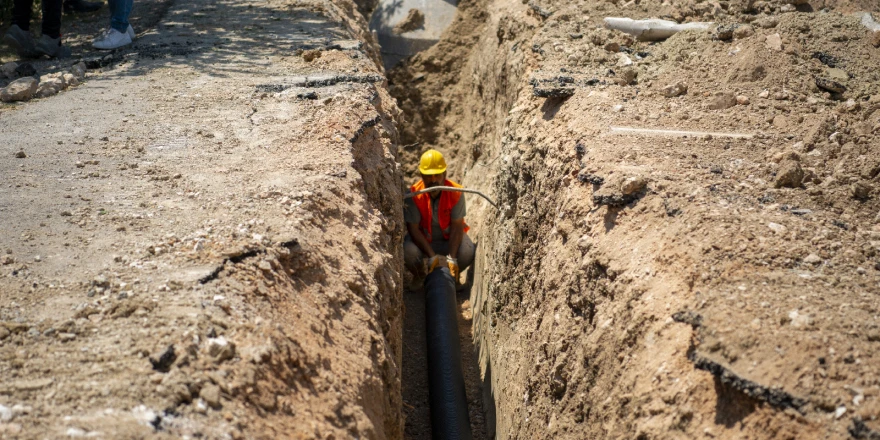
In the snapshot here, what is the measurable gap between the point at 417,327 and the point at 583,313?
2.70 m

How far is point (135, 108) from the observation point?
16.7ft

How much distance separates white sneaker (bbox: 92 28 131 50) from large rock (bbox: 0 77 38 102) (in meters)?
1.52

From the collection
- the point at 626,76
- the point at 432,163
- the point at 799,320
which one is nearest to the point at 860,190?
the point at 799,320

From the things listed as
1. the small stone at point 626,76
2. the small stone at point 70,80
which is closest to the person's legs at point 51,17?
the small stone at point 70,80

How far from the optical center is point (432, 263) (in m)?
6.12

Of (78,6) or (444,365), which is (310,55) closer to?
(444,365)

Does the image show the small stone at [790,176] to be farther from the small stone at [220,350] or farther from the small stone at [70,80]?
the small stone at [70,80]

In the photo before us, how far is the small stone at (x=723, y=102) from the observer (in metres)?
4.45

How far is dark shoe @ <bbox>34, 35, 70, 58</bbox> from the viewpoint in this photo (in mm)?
6641

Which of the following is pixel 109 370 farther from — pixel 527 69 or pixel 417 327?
pixel 527 69

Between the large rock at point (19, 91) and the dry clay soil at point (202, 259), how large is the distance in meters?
0.22

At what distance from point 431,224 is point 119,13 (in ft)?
12.6

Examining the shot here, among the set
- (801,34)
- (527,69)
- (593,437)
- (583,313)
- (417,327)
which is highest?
(801,34)

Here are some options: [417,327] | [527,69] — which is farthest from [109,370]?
[527,69]
